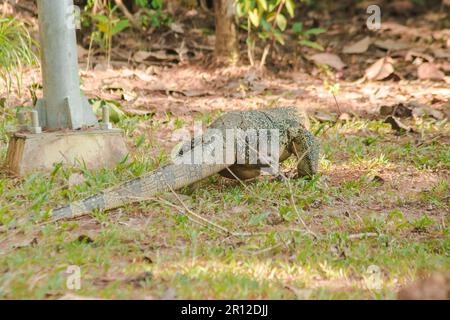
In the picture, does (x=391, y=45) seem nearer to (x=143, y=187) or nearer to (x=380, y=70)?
(x=380, y=70)

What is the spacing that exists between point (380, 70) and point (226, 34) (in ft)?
6.88

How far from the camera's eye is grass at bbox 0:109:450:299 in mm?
2971

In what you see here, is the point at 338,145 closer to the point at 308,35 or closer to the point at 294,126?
the point at 294,126

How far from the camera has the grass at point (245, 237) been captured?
9.75ft

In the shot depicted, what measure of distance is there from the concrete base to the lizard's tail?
795 millimetres

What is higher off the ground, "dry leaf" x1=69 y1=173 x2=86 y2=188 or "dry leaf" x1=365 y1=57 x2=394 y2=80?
"dry leaf" x1=365 y1=57 x2=394 y2=80

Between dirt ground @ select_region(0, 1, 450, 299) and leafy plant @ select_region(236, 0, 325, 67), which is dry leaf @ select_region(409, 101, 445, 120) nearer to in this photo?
dirt ground @ select_region(0, 1, 450, 299)

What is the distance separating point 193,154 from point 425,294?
6.72 ft

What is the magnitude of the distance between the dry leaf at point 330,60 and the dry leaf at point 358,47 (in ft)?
1.73

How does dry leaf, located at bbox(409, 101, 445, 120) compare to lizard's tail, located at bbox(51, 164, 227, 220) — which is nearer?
lizard's tail, located at bbox(51, 164, 227, 220)

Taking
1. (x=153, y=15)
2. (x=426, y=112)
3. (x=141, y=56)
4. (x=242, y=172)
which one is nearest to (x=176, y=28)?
(x=153, y=15)

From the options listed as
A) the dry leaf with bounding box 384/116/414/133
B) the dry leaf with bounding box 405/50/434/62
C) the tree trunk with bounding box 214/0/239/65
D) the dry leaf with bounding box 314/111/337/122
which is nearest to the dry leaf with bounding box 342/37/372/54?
the dry leaf with bounding box 405/50/434/62

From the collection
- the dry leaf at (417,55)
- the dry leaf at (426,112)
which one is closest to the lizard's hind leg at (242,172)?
the dry leaf at (426,112)
